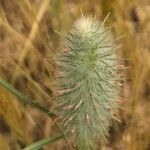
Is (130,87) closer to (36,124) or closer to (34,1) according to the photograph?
(36,124)

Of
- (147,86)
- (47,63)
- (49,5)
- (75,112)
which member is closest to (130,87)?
(147,86)

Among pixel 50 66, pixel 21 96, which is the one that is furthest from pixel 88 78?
pixel 50 66

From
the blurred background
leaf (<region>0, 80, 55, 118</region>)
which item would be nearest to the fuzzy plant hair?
leaf (<region>0, 80, 55, 118</region>)

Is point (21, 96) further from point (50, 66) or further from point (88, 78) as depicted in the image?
Answer: point (50, 66)

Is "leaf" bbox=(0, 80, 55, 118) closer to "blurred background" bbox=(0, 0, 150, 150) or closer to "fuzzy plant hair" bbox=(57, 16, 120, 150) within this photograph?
"fuzzy plant hair" bbox=(57, 16, 120, 150)

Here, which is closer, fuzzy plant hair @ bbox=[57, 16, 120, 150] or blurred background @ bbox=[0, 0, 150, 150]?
fuzzy plant hair @ bbox=[57, 16, 120, 150]

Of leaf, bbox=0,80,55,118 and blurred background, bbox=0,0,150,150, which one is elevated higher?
blurred background, bbox=0,0,150,150
